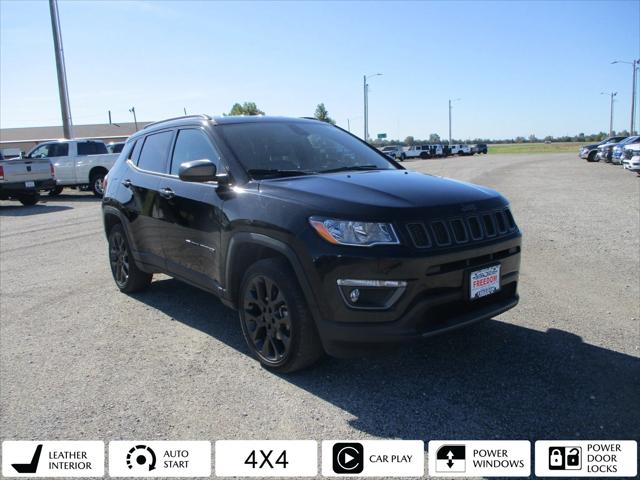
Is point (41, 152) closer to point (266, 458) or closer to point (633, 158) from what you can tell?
point (266, 458)

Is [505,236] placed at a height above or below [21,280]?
above

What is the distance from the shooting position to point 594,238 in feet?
27.9

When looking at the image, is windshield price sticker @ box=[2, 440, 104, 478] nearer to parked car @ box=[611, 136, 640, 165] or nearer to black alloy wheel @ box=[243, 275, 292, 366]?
black alloy wheel @ box=[243, 275, 292, 366]

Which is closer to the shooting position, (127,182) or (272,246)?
(272,246)

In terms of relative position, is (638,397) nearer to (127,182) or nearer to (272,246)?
(272,246)

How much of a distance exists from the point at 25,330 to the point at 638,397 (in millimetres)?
5077

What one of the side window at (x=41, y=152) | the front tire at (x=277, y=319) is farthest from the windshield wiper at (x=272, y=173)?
the side window at (x=41, y=152)

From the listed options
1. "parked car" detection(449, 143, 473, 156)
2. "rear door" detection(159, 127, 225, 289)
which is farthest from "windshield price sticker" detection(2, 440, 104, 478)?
"parked car" detection(449, 143, 473, 156)

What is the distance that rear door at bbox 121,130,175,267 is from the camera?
521cm

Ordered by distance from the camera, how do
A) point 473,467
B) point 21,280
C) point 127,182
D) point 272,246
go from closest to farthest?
point 473,467 → point 272,246 → point 127,182 → point 21,280

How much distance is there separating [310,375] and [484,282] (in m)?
1.37

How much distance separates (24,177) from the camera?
17.3 metres

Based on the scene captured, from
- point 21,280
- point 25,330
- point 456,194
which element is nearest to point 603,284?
point 456,194

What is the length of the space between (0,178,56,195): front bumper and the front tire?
15.9 meters
